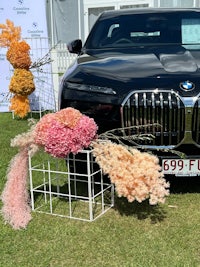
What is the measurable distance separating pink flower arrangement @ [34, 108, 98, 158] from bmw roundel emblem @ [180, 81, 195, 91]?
2.54 feet

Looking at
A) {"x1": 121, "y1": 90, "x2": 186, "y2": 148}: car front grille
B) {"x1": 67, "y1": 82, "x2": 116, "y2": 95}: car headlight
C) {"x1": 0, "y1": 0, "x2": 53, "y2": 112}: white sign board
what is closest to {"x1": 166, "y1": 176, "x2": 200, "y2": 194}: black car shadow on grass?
{"x1": 121, "y1": 90, "x2": 186, "y2": 148}: car front grille

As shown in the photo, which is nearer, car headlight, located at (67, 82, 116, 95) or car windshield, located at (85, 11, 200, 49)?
car headlight, located at (67, 82, 116, 95)

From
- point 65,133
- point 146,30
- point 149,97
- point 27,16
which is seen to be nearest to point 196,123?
point 149,97

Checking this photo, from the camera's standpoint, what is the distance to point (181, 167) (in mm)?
3154

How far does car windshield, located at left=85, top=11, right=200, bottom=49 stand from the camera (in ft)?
14.8

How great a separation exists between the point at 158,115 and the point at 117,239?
3.17ft

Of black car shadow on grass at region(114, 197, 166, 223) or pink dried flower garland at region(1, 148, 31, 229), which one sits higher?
pink dried flower garland at region(1, 148, 31, 229)

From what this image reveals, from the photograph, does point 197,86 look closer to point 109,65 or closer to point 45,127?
point 109,65

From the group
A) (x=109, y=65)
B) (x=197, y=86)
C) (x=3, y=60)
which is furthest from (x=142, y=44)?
(x=3, y=60)

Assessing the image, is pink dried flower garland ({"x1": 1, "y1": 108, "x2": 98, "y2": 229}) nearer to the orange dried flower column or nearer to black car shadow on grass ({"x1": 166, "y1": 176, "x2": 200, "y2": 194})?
A: black car shadow on grass ({"x1": 166, "y1": 176, "x2": 200, "y2": 194})

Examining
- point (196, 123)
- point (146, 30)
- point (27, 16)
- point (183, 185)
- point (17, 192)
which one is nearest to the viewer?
point (196, 123)

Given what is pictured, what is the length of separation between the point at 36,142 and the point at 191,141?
1161 millimetres

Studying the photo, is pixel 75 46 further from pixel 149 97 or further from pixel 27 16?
pixel 27 16

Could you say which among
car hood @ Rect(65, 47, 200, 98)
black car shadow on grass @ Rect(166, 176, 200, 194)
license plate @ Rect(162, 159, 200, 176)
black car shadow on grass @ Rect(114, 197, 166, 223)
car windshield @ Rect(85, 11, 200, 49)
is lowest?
black car shadow on grass @ Rect(166, 176, 200, 194)
